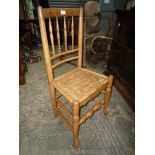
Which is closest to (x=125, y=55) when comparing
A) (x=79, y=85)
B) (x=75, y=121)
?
(x=79, y=85)

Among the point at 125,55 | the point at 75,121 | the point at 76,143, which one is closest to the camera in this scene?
the point at 75,121

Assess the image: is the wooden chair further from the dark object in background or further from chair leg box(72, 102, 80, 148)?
the dark object in background

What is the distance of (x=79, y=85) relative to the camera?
1065 millimetres

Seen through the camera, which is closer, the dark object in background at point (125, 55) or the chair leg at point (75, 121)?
the chair leg at point (75, 121)

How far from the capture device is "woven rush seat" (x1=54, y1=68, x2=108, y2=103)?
3.15 feet

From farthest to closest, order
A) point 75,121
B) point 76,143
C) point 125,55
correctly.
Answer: point 125,55
point 76,143
point 75,121

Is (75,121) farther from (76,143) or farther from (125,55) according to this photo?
(125,55)

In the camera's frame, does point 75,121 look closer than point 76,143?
Yes

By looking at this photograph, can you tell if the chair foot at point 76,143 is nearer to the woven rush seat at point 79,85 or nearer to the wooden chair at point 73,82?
the wooden chair at point 73,82

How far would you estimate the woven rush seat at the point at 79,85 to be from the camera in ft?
3.15

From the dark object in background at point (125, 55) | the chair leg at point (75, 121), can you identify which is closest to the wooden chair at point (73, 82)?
the chair leg at point (75, 121)

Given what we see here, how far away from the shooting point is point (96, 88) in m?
1.03

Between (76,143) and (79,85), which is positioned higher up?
(79,85)

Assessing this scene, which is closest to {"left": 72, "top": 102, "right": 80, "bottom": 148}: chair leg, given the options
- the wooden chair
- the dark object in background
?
the wooden chair
